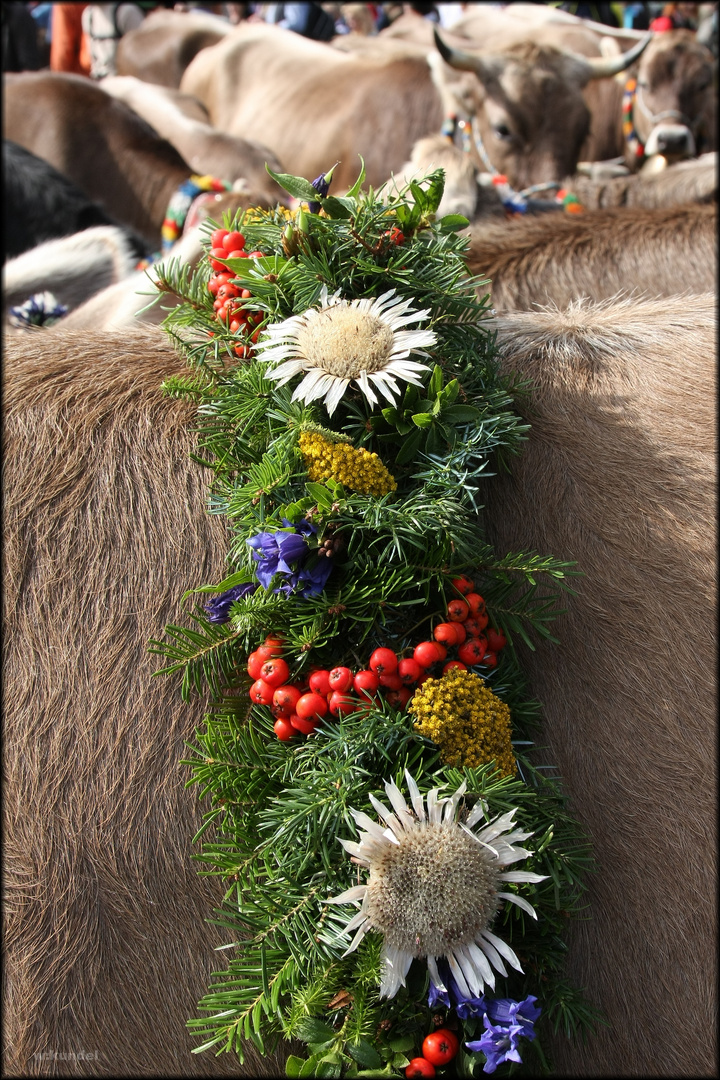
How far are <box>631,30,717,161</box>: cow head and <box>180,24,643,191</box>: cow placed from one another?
199 millimetres

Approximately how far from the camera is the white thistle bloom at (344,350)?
1.08 metres

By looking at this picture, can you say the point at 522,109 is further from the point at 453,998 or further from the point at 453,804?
the point at 453,998

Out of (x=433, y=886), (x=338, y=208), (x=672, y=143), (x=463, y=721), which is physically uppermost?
(x=338, y=208)

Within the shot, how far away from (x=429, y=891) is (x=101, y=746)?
52 centimetres

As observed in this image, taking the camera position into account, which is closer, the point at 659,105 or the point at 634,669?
the point at 634,669

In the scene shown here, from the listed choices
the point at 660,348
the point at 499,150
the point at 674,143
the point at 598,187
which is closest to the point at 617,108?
the point at 674,143

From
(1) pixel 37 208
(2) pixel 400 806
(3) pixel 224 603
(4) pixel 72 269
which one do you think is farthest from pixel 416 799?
(1) pixel 37 208

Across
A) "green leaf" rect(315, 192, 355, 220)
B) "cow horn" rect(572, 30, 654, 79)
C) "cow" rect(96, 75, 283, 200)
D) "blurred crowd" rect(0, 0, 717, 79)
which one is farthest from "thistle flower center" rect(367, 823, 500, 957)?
"blurred crowd" rect(0, 0, 717, 79)

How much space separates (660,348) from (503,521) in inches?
16.3

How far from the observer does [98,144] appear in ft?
16.1

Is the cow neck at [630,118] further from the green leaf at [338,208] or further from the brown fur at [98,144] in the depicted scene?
the green leaf at [338,208]

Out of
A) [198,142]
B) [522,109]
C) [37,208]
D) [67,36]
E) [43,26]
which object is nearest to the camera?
[37,208]

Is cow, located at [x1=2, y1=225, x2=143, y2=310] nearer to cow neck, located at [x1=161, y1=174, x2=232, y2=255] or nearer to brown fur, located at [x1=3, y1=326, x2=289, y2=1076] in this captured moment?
cow neck, located at [x1=161, y1=174, x2=232, y2=255]

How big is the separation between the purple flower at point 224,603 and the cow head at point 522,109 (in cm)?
424
